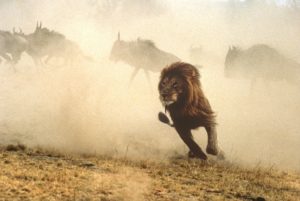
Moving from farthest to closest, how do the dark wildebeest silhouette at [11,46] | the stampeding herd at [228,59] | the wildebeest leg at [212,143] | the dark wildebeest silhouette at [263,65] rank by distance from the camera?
the dark wildebeest silhouette at [11,46]
the dark wildebeest silhouette at [263,65]
the stampeding herd at [228,59]
the wildebeest leg at [212,143]

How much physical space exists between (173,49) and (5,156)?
15996 millimetres

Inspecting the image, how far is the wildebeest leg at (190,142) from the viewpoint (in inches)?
944

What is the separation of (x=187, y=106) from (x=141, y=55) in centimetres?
805

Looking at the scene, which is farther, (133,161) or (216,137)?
(216,137)

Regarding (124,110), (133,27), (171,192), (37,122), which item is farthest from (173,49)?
(171,192)

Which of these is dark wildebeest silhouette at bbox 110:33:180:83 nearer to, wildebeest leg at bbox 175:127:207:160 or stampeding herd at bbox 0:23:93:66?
stampeding herd at bbox 0:23:93:66

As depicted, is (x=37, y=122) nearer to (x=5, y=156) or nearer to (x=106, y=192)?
(x=5, y=156)

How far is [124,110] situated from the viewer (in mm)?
28906

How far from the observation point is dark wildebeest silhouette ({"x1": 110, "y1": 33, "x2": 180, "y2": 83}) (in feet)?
102

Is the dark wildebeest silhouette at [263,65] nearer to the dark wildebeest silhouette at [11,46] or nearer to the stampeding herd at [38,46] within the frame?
the stampeding herd at [38,46]

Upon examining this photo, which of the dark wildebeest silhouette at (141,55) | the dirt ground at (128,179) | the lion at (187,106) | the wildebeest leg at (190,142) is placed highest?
the dark wildebeest silhouette at (141,55)

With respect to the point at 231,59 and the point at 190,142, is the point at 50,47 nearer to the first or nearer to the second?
the point at 231,59

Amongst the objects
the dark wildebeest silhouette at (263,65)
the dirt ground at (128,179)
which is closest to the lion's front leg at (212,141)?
the dirt ground at (128,179)

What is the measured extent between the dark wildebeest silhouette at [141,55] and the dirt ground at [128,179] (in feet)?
27.6
